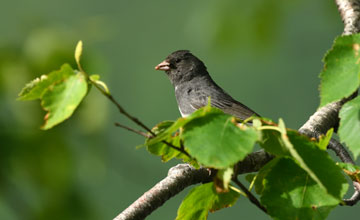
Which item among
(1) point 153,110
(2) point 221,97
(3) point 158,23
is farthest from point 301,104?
(2) point 221,97

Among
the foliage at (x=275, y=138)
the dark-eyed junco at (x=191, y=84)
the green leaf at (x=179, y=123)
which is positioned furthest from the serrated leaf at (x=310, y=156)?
the dark-eyed junco at (x=191, y=84)

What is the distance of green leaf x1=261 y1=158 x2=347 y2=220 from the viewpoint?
0.99m

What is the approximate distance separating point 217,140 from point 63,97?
27cm

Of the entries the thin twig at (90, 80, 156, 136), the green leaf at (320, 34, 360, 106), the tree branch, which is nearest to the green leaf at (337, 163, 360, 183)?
the tree branch

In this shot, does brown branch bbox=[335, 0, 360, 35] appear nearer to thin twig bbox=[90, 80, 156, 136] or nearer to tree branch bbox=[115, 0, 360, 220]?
tree branch bbox=[115, 0, 360, 220]

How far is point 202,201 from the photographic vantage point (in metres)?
1.25

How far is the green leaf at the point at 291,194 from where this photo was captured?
0.99 meters

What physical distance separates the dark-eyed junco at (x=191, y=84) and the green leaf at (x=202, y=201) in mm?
2222

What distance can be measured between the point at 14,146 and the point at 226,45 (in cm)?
143

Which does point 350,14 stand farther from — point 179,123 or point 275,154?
point 179,123

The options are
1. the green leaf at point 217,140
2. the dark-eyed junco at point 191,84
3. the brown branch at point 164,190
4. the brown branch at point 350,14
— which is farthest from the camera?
the dark-eyed junco at point 191,84

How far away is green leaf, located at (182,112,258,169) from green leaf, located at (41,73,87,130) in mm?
189

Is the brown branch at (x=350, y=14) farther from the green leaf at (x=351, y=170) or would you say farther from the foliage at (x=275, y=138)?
the foliage at (x=275, y=138)

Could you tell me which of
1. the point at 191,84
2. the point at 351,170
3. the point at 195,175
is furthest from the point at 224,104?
the point at 351,170
